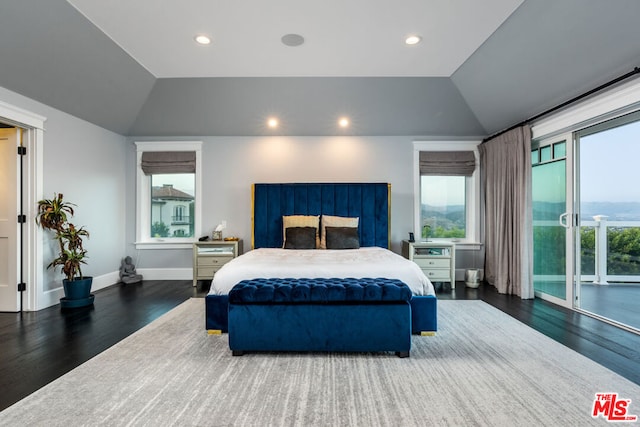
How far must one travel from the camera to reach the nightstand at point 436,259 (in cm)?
503

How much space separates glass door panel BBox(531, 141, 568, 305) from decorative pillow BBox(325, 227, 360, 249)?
256cm

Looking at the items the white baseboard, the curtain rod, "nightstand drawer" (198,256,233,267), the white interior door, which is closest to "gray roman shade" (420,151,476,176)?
the curtain rod

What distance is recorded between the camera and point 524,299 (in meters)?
4.43

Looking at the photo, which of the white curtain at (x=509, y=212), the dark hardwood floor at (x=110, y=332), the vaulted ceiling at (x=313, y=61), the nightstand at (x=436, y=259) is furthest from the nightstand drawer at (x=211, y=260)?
the white curtain at (x=509, y=212)

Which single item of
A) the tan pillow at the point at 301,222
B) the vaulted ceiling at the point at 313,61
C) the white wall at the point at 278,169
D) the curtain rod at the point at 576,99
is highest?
the vaulted ceiling at the point at 313,61

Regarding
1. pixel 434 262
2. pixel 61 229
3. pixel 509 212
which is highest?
pixel 509 212

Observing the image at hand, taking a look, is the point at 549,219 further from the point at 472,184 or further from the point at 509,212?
the point at 472,184

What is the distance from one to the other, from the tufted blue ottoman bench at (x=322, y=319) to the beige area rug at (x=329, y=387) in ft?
0.40

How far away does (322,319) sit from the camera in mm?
2604

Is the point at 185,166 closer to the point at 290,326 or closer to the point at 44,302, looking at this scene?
the point at 44,302

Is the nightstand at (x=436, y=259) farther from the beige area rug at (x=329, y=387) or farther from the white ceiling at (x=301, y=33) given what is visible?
the white ceiling at (x=301, y=33)

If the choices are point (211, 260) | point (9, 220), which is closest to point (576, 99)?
point (211, 260)

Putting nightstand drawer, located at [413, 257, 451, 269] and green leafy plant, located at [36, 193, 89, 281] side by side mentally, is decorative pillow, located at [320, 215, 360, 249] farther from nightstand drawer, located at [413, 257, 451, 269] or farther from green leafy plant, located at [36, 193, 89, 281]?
green leafy plant, located at [36, 193, 89, 281]

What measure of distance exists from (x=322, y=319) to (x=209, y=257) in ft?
10.1
